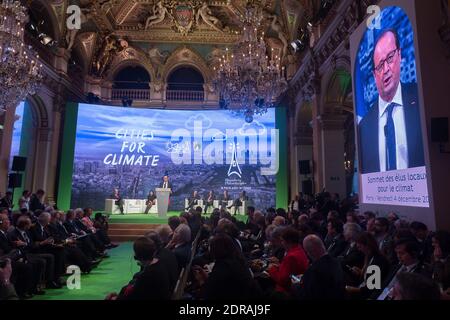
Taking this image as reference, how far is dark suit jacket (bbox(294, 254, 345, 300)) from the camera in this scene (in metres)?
2.03

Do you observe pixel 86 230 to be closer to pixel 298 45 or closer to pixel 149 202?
pixel 149 202

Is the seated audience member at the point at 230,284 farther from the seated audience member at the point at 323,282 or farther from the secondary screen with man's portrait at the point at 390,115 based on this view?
the secondary screen with man's portrait at the point at 390,115

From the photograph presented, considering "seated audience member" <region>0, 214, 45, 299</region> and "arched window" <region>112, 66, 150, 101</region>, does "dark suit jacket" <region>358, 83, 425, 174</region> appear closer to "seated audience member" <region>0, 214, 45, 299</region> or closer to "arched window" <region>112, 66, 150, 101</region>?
"seated audience member" <region>0, 214, 45, 299</region>

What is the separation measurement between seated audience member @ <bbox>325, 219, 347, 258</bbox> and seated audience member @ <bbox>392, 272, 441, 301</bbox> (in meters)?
2.46

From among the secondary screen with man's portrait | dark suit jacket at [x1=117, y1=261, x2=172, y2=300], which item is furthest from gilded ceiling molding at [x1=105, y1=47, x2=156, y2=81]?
dark suit jacket at [x1=117, y1=261, x2=172, y2=300]

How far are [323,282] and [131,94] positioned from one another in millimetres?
12847

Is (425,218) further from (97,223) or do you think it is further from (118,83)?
(118,83)

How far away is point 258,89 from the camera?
6.69m

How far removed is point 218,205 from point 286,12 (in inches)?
285

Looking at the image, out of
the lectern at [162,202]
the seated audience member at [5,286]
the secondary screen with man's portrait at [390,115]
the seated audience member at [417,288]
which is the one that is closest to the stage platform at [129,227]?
the lectern at [162,202]

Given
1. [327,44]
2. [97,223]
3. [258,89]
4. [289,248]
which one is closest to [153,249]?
[289,248]

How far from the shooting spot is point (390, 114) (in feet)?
15.9

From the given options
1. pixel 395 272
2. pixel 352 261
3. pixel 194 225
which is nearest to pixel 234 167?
pixel 194 225

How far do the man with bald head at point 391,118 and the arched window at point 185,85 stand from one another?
29.9ft
